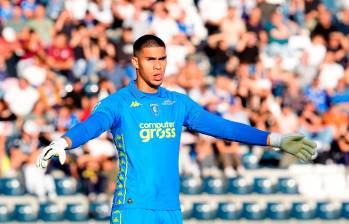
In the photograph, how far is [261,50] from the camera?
1795 centimetres

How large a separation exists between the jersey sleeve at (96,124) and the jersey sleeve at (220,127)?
0.62m

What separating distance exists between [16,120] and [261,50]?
439 cm

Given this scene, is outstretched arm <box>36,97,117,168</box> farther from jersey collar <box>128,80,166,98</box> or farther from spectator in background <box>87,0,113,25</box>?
spectator in background <box>87,0,113,25</box>

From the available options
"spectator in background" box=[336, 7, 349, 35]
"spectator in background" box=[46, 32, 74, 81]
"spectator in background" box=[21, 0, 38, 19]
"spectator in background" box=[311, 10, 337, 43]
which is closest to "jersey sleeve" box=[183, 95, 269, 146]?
"spectator in background" box=[46, 32, 74, 81]

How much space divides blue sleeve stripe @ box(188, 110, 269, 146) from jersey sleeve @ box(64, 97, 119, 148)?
685 millimetres

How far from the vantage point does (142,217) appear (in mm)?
7598

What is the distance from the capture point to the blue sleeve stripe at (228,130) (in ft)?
25.6

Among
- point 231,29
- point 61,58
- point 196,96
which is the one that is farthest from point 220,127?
point 231,29

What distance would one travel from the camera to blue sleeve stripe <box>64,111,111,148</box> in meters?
6.96

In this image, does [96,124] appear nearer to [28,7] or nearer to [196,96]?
[196,96]

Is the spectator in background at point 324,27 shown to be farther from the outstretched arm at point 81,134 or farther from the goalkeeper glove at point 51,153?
the goalkeeper glove at point 51,153

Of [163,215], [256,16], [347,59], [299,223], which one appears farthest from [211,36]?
[163,215]

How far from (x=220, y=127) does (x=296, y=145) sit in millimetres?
574

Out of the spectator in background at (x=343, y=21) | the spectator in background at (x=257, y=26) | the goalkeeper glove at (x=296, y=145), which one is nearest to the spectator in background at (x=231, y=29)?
the spectator in background at (x=257, y=26)
